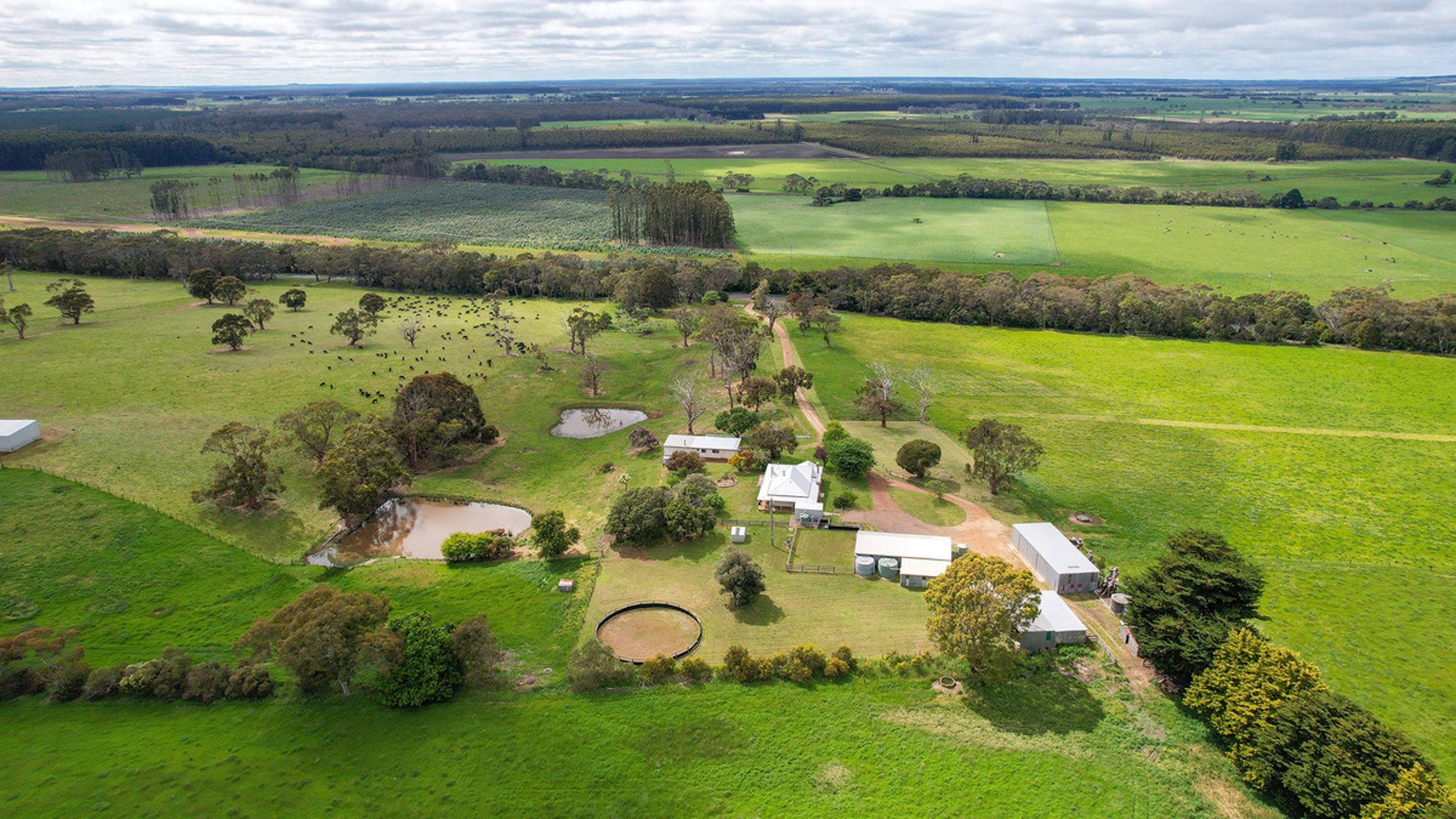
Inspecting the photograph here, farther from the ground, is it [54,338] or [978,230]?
[978,230]

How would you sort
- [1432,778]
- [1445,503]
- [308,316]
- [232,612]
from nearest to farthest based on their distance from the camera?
[1432,778] < [232,612] < [1445,503] < [308,316]

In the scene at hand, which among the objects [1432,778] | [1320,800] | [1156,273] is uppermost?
[1156,273]

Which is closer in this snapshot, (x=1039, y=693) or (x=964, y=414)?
(x=1039, y=693)

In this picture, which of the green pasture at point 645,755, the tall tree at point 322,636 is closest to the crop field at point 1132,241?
the green pasture at point 645,755

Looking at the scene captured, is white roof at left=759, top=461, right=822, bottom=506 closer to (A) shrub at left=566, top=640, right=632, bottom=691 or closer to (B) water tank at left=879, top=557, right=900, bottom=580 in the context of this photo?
(B) water tank at left=879, top=557, right=900, bottom=580

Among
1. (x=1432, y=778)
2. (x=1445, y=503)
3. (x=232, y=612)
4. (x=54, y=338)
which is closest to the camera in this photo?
(x=1432, y=778)

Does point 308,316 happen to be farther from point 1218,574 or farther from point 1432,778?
point 1432,778

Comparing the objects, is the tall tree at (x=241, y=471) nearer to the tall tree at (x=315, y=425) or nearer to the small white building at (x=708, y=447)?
the tall tree at (x=315, y=425)

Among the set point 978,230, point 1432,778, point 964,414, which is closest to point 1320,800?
point 1432,778
